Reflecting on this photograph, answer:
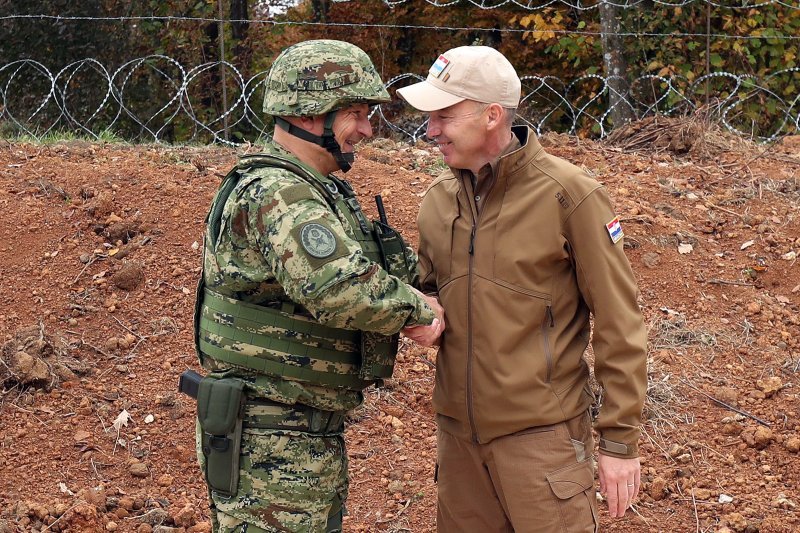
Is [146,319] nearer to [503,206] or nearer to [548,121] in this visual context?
[503,206]

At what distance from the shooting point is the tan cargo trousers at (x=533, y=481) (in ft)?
9.70

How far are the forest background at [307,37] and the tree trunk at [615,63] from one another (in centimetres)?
1

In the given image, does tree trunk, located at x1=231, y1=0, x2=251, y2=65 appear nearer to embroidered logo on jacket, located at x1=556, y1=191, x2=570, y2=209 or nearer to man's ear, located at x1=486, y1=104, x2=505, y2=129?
man's ear, located at x1=486, y1=104, x2=505, y2=129

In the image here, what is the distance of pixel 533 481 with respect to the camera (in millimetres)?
2961

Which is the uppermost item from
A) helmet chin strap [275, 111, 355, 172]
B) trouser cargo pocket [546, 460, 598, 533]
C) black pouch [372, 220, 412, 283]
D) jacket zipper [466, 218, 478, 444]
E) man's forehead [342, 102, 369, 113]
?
man's forehead [342, 102, 369, 113]

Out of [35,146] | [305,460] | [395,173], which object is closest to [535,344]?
[305,460]

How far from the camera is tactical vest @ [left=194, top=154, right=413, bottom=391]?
9.51 feet

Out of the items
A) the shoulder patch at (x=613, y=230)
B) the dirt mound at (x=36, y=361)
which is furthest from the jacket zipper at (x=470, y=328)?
the dirt mound at (x=36, y=361)

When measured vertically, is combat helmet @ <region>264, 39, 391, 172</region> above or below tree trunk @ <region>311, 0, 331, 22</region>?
above

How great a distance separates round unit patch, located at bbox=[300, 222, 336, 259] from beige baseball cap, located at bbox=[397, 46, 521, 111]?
19.1 inches

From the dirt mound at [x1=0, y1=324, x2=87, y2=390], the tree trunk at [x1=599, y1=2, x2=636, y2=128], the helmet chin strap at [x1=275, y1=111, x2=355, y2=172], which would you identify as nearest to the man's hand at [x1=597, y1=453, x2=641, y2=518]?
the helmet chin strap at [x1=275, y1=111, x2=355, y2=172]

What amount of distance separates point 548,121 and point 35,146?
709 cm

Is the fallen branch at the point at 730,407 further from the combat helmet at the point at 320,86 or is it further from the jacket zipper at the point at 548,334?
the combat helmet at the point at 320,86

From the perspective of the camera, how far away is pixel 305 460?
9.73 ft
